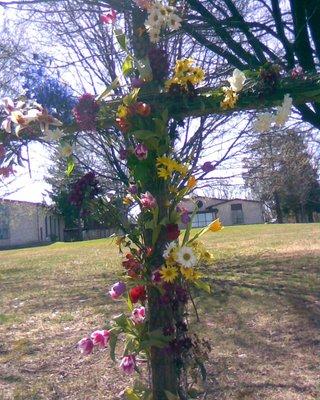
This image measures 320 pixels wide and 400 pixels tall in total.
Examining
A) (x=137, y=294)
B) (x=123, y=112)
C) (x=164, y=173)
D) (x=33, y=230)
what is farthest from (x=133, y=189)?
(x=33, y=230)

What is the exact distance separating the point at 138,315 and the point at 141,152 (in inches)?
34.8

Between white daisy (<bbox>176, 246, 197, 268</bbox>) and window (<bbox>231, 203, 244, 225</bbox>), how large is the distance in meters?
49.4

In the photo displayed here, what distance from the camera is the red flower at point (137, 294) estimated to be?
10.6 feet

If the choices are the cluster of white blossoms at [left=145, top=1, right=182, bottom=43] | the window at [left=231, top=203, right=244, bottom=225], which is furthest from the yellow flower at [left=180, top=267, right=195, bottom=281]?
the window at [left=231, top=203, right=244, bottom=225]

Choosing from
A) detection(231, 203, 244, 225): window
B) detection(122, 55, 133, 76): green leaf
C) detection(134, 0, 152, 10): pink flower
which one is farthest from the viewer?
detection(231, 203, 244, 225): window

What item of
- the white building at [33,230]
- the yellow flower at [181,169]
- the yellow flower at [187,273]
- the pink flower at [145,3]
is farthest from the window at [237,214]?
the yellow flower at [187,273]

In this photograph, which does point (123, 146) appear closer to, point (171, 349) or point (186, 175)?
point (186, 175)

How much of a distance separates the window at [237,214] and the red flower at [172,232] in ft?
162

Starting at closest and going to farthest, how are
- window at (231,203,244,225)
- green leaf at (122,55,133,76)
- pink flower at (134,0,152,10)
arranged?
green leaf at (122,55,133,76)
pink flower at (134,0,152,10)
window at (231,203,244,225)

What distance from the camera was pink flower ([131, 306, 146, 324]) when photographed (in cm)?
332

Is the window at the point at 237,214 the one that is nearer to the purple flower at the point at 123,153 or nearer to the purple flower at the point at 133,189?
the purple flower at the point at 133,189

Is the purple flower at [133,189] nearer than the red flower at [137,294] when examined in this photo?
No

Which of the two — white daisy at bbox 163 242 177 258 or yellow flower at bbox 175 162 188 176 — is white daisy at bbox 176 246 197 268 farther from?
yellow flower at bbox 175 162 188 176

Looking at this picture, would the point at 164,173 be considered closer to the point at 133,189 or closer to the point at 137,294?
the point at 133,189
